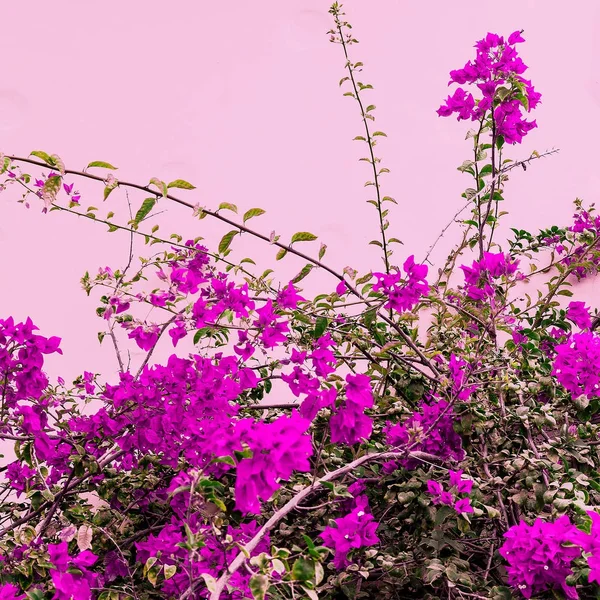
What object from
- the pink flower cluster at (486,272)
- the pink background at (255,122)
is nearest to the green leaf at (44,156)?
the pink flower cluster at (486,272)

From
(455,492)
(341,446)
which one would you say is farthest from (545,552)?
(341,446)

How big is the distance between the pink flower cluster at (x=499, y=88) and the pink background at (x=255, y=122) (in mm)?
1033

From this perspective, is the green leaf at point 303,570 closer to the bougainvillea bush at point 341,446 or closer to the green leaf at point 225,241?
the bougainvillea bush at point 341,446

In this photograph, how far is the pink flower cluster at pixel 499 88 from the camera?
129 cm

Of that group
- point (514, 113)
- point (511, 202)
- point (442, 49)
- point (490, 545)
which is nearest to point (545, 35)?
point (442, 49)

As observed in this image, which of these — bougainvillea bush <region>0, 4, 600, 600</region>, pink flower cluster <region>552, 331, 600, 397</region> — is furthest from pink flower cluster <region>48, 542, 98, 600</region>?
pink flower cluster <region>552, 331, 600, 397</region>

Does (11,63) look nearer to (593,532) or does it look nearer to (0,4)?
(0,4)

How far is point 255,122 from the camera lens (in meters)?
2.44

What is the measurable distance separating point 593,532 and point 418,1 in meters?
2.25

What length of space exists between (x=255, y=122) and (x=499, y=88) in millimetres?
1284

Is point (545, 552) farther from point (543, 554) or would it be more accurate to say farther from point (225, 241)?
point (225, 241)

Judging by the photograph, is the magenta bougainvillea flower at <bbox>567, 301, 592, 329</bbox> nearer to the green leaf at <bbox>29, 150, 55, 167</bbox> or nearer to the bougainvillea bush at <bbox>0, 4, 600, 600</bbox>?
the bougainvillea bush at <bbox>0, 4, 600, 600</bbox>

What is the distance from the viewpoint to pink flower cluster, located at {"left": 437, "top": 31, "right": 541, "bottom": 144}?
4.22ft

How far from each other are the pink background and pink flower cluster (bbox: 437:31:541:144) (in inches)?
40.7
